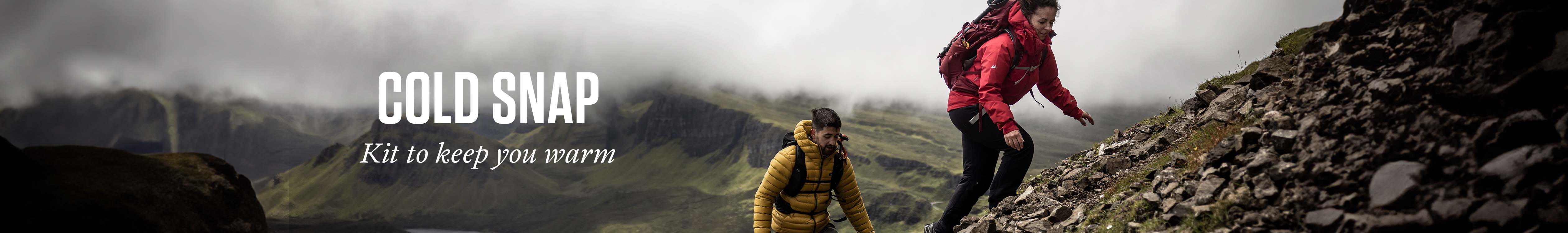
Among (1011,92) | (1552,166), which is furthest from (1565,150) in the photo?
(1011,92)

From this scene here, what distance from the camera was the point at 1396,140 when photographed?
5844mm

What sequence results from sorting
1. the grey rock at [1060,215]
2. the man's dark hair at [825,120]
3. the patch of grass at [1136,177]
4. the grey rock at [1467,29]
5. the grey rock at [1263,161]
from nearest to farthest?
the grey rock at [1467,29]
the grey rock at [1263,161]
the patch of grass at [1136,177]
the grey rock at [1060,215]
the man's dark hair at [825,120]

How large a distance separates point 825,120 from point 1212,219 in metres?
4.43

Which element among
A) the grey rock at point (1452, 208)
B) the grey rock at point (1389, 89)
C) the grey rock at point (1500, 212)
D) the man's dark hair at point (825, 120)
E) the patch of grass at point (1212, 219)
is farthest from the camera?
the man's dark hair at point (825, 120)

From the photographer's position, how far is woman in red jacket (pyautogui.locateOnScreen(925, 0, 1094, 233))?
852 cm

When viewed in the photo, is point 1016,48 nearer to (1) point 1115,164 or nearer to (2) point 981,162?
(2) point 981,162

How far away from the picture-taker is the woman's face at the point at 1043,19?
8.92 metres

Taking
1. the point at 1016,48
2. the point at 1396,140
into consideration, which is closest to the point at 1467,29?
the point at 1396,140

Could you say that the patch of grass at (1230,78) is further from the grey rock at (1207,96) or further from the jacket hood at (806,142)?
the jacket hood at (806,142)

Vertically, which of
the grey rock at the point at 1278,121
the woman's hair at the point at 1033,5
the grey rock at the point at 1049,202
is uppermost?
the woman's hair at the point at 1033,5

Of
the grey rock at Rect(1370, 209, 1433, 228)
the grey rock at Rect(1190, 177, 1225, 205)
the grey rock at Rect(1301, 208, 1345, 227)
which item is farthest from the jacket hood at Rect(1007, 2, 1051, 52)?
the grey rock at Rect(1370, 209, 1433, 228)

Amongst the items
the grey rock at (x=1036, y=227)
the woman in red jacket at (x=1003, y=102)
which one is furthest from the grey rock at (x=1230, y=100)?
the grey rock at (x=1036, y=227)

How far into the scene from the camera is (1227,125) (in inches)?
349

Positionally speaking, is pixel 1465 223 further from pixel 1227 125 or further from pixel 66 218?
pixel 66 218
